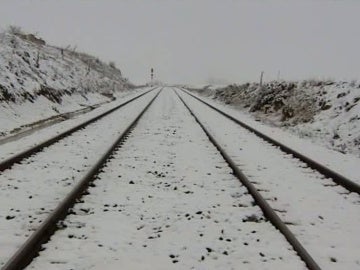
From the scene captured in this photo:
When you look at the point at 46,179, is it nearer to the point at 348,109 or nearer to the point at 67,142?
the point at 67,142

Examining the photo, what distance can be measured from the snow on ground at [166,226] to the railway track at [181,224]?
0.03 feet

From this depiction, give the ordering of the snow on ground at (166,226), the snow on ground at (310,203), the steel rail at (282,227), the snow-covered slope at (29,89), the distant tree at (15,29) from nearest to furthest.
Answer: the steel rail at (282,227) < the snow on ground at (166,226) < the snow on ground at (310,203) < the snow-covered slope at (29,89) < the distant tree at (15,29)

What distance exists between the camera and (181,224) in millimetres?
5270

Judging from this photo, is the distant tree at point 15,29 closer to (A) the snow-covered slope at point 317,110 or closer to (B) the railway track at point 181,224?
(A) the snow-covered slope at point 317,110

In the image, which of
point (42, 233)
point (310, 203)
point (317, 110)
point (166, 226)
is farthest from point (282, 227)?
point (317, 110)

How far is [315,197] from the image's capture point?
22.0ft

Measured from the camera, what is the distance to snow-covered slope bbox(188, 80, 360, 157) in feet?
44.9

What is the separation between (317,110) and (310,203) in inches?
459

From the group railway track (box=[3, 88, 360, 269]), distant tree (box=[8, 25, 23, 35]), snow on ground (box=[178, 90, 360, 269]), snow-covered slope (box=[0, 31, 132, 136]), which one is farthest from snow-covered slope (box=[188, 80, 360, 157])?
distant tree (box=[8, 25, 23, 35])

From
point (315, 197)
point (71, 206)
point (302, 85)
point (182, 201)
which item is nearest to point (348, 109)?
point (302, 85)

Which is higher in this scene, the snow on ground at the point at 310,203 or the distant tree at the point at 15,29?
the distant tree at the point at 15,29

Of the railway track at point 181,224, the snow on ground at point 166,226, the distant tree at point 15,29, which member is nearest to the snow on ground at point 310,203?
the railway track at point 181,224

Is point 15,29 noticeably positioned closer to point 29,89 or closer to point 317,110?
point 29,89

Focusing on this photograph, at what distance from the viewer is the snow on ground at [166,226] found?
429 cm
